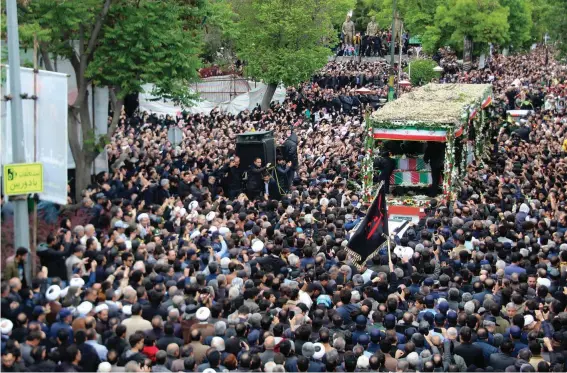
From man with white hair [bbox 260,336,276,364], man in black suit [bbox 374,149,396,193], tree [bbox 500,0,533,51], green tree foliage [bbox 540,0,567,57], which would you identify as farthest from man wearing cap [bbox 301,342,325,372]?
tree [bbox 500,0,533,51]

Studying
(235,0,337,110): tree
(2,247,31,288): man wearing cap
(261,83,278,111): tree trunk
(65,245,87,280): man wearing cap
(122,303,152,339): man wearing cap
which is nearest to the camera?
(122,303,152,339): man wearing cap

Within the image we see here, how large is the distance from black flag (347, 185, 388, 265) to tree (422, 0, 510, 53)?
40.0 m

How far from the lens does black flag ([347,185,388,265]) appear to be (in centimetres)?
1384

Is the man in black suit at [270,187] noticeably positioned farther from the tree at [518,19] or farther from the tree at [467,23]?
the tree at [518,19]

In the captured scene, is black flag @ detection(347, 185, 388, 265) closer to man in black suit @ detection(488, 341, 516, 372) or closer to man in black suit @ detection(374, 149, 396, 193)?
man in black suit @ detection(488, 341, 516, 372)

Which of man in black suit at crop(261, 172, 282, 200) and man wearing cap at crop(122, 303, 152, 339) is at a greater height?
man in black suit at crop(261, 172, 282, 200)

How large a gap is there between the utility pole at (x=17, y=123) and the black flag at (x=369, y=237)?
4.68 metres

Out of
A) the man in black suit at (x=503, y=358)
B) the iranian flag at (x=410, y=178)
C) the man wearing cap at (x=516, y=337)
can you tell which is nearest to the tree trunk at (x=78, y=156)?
the iranian flag at (x=410, y=178)

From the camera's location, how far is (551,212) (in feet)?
61.4

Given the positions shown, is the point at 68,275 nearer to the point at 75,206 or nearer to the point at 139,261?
the point at 139,261

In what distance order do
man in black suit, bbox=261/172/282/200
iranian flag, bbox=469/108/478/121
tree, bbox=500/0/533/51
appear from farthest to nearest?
tree, bbox=500/0/533/51, iranian flag, bbox=469/108/478/121, man in black suit, bbox=261/172/282/200

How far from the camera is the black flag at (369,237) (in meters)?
13.8

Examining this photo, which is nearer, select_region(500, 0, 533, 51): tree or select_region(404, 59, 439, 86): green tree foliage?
select_region(404, 59, 439, 86): green tree foliage

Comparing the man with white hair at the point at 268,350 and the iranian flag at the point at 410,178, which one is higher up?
the iranian flag at the point at 410,178
